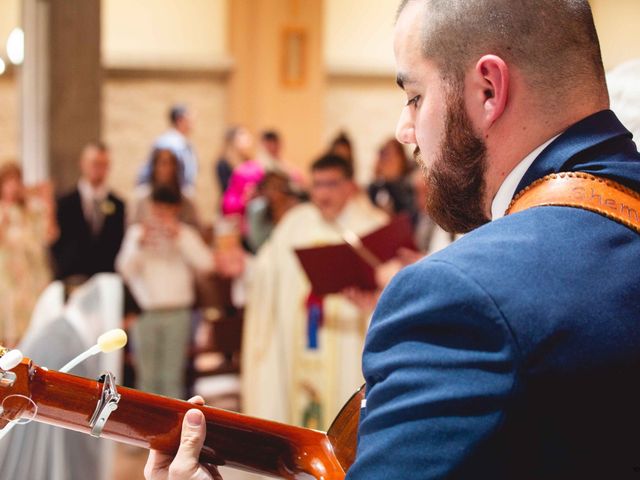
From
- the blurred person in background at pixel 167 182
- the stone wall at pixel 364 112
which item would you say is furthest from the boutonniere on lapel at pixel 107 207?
the stone wall at pixel 364 112

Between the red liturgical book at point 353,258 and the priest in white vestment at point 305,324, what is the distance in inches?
17.8

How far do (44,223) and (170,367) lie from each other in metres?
1.19

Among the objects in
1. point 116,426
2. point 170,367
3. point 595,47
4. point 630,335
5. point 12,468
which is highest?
point 595,47

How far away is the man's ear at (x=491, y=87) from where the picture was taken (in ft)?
3.97

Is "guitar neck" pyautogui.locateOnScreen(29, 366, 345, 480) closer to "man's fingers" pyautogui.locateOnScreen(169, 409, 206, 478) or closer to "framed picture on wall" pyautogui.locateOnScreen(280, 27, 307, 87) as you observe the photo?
"man's fingers" pyautogui.locateOnScreen(169, 409, 206, 478)

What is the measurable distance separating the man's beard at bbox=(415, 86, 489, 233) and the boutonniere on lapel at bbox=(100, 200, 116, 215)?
5.46 meters

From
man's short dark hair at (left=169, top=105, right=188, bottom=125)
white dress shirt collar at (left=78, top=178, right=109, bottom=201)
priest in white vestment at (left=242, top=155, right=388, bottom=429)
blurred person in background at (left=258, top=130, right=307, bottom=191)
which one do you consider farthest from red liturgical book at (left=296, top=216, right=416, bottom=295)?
man's short dark hair at (left=169, top=105, right=188, bottom=125)

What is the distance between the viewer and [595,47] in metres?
1.27

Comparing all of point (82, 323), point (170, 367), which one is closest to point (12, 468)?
point (82, 323)

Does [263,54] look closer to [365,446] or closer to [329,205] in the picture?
[329,205]

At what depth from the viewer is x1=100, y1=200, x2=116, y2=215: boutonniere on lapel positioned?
6.60 m

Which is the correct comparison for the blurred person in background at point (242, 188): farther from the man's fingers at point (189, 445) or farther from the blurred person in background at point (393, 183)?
the man's fingers at point (189, 445)

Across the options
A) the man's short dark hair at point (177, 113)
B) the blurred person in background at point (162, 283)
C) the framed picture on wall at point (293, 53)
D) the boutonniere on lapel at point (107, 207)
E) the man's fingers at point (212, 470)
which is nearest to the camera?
the man's fingers at point (212, 470)

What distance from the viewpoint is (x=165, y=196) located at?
6.03 meters
